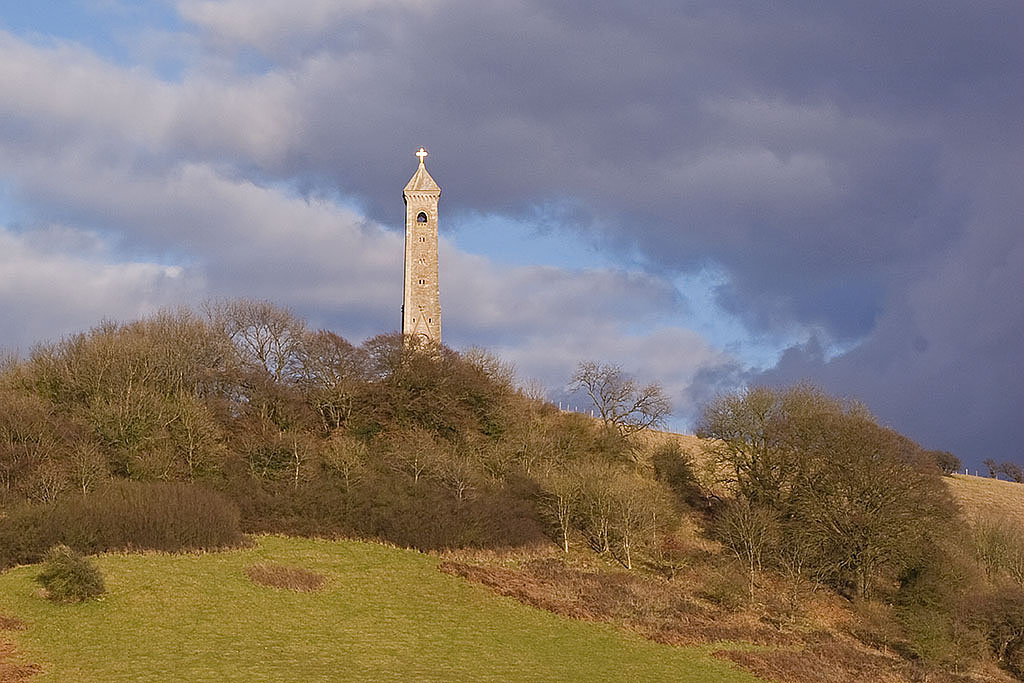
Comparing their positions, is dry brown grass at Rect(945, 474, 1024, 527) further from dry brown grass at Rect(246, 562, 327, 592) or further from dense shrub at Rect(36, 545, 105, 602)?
dense shrub at Rect(36, 545, 105, 602)

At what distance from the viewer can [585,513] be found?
188 feet

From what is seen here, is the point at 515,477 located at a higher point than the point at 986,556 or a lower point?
higher

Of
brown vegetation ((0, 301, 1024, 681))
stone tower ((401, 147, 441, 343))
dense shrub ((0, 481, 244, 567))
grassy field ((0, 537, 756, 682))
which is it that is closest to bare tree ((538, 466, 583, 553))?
brown vegetation ((0, 301, 1024, 681))

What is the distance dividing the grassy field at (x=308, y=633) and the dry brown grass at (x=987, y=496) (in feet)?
129

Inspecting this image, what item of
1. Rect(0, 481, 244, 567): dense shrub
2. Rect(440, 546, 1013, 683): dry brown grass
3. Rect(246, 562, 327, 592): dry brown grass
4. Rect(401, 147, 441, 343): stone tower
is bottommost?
Rect(440, 546, 1013, 683): dry brown grass

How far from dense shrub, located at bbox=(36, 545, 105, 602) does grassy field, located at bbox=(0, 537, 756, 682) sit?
50 centimetres

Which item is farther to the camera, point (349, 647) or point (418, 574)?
point (418, 574)

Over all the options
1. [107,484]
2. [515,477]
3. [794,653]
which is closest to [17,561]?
[107,484]

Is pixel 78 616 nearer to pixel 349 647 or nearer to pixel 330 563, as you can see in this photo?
pixel 349 647

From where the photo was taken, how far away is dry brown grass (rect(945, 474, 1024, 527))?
73.1 meters

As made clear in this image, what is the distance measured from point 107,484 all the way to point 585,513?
2653 cm

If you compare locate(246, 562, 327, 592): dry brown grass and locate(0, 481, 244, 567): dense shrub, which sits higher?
locate(0, 481, 244, 567): dense shrub

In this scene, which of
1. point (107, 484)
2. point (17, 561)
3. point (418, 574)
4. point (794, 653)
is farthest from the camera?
point (107, 484)

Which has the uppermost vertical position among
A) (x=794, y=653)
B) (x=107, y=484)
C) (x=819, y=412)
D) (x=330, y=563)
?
(x=819, y=412)
